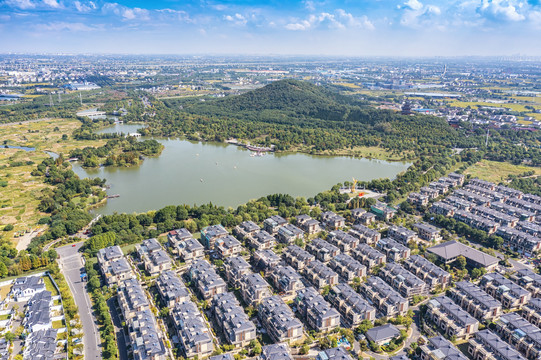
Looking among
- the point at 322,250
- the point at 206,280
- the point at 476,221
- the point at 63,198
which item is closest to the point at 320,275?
the point at 322,250

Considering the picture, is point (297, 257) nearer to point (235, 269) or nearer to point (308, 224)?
point (235, 269)

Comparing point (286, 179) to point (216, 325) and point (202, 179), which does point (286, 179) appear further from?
point (216, 325)

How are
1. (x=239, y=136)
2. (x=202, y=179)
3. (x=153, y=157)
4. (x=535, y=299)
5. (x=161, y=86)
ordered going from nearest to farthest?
(x=535, y=299) → (x=202, y=179) → (x=153, y=157) → (x=239, y=136) → (x=161, y=86)

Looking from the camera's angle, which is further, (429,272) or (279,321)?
(429,272)

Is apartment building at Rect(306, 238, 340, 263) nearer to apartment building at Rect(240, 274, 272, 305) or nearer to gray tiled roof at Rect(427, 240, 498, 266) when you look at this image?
apartment building at Rect(240, 274, 272, 305)

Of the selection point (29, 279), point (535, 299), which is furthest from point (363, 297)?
point (29, 279)

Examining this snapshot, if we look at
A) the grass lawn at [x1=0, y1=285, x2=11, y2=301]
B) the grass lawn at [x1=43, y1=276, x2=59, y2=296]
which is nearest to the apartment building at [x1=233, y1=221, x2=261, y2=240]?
the grass lawn at [x1=43, y1=276, x2=59, y2=296]

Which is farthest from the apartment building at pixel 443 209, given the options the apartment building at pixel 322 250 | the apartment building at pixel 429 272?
the apartment building at pixel 322 250
